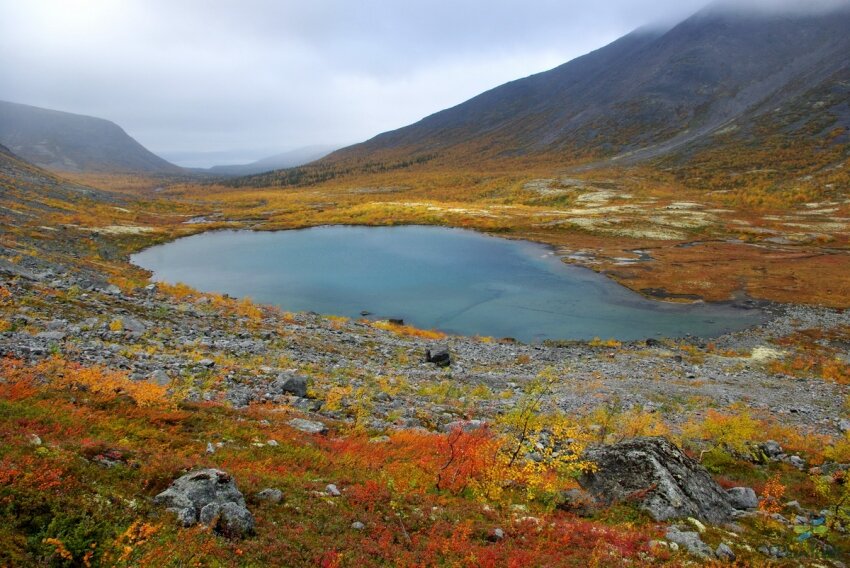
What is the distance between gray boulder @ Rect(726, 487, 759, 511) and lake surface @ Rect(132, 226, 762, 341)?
2779 cm

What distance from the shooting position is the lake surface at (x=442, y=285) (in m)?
44.9

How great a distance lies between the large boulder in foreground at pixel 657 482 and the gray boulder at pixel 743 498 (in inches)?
11.7

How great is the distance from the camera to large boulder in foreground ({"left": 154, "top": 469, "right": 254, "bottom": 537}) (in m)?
7.34

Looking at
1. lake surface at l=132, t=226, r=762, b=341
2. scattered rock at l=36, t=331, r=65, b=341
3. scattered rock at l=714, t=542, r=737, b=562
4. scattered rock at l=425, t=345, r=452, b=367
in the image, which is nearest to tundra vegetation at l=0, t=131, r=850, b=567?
scattered rock at l=714, t=542, r=737, b=562

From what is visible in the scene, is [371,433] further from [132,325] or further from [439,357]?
[132,325]

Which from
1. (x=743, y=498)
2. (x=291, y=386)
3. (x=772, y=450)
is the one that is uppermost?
(x=291, y=386)

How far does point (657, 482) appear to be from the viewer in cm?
1174

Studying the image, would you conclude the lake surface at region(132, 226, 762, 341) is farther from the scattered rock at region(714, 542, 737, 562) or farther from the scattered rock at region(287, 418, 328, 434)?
the scattered rock at region(714, 542, 737, 562)

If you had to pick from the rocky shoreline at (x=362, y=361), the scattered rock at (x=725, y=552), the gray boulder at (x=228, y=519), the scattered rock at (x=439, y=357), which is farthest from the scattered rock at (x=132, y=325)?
the scattered rock at (x=725, y=552)

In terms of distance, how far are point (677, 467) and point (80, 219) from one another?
3725 inches

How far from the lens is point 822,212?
97.9 metres

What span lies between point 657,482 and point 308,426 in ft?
33.9

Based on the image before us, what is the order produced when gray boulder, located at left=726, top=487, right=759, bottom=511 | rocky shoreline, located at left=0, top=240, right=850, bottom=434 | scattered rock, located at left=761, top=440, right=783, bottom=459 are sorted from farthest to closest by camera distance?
rocky shoreline, located at left=0, top=240, right=850, bottom=434
scattered rock, located at left=761, top=440, right=783, bottom=459
gray boulder, located at left=726, top=487, right=759, bottom=511

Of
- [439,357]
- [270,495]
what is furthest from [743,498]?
[439,357]
